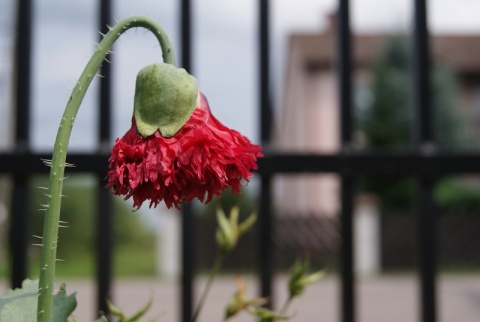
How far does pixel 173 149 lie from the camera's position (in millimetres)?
456

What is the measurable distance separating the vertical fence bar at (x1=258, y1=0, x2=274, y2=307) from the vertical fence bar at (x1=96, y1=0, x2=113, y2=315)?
0.70 ft

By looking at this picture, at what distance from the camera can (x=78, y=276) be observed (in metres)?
12.9

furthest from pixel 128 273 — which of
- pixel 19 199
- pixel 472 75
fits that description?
pixel 19 199

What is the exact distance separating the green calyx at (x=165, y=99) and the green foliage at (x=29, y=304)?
14 centimetres

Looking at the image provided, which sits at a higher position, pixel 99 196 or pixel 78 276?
pixel 99 196

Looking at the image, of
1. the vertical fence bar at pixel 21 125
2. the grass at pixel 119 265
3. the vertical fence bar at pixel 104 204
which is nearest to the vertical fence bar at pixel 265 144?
the vertical fence bar at pixel 104 204

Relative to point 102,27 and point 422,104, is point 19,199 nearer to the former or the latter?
point 102,27

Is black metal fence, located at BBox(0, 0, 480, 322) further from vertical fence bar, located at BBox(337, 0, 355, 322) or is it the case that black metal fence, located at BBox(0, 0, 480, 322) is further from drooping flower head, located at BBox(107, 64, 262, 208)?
drooping flower head, located at BBox(107, 64, 262, 208)

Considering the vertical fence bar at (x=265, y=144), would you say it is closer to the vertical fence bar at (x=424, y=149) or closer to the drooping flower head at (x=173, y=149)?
the vertical fence bar at (x=424, y=149)

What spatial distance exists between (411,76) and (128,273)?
12889 mm

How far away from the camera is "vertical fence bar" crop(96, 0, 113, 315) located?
3.68 feet

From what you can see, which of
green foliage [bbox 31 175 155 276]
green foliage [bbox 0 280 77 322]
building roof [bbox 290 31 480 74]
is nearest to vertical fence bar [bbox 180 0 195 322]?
green foliage [bbox 0 280 77 322]

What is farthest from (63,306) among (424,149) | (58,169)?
(424,149)

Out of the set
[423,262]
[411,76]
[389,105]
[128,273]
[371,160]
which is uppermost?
[389,105]
